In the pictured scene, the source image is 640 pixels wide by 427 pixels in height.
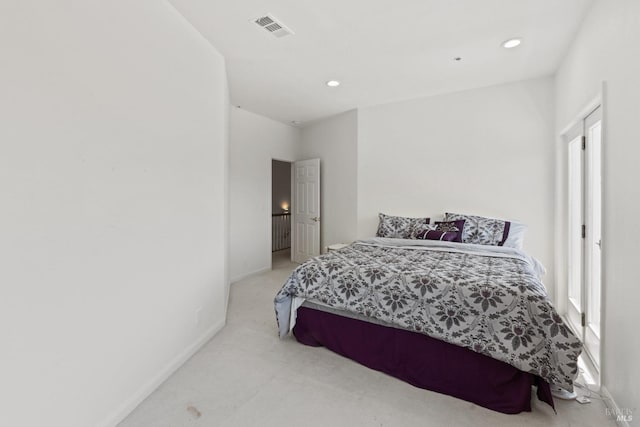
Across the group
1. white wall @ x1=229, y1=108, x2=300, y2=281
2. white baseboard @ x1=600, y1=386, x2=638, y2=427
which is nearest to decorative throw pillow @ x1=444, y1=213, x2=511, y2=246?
white baseboard @ x1=600, y1=386, x2=638, y2=427

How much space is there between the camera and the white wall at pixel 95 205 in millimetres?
1179

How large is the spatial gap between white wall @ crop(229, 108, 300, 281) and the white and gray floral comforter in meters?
2.16

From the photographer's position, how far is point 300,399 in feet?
6.02

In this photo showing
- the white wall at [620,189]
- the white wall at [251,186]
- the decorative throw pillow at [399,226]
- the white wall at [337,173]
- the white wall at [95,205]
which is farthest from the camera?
the white wall at [337,173]

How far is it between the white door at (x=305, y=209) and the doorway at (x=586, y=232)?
11.1ft

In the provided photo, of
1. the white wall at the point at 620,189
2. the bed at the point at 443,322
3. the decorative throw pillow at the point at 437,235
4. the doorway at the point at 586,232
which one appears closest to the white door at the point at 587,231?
the doorway at the point at 586,232

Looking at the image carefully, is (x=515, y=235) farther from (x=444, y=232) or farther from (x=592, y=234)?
(x=592, y=234)

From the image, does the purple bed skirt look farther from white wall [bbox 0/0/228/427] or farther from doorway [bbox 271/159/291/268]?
doorway [bbox 271/159/291/268]

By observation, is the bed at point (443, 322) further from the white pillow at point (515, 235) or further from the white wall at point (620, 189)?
the white pillow at point (515, 235)

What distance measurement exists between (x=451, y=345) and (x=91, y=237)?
2.20m

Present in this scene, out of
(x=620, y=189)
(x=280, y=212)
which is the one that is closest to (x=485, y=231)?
(x=620, y=189)

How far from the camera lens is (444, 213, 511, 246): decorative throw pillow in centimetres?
331

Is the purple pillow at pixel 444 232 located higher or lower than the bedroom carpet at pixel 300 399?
higher

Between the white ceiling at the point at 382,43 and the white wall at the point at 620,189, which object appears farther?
the white ceiling at the point at 382,43
